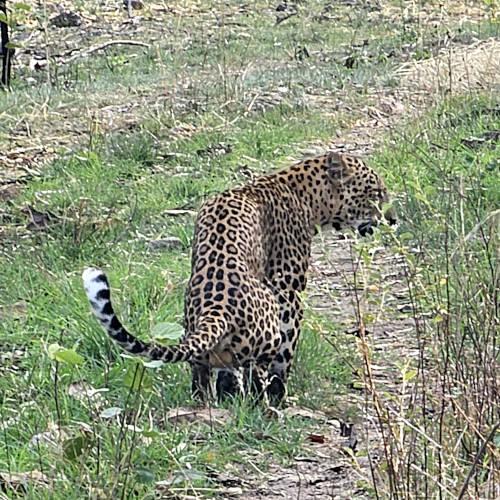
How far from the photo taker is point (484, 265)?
489 centimetres

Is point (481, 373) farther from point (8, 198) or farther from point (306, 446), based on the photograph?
point (8, 198)

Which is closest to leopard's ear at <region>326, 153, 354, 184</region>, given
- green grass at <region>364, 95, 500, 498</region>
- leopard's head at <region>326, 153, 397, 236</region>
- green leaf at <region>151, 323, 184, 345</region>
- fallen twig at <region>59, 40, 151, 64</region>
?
leopard's head at <region>326, 153, 397, 236</region>

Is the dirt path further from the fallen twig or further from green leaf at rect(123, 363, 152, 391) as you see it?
the fallen twig

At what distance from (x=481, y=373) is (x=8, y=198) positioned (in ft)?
15.7

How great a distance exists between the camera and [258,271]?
15.5 ft

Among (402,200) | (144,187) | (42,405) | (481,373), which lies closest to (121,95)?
(144,187)

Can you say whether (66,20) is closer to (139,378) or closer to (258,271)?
(258,271)

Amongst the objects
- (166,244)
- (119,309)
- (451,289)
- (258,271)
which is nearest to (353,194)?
(451,289)

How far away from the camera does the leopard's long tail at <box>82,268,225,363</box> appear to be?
321 centimetres

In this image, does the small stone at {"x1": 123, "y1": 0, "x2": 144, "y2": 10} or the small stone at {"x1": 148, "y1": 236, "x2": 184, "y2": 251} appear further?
the small stone at {"x1": 123, "y1": 0, "x2": 144, "y2": 10}

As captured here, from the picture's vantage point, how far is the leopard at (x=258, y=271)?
4203 millimetres

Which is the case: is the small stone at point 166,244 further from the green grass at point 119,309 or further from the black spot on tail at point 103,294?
the black spot on tail at point 103,294

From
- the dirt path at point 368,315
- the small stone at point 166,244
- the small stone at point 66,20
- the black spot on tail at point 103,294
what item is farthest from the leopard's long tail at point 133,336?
the small stone at point 66,20

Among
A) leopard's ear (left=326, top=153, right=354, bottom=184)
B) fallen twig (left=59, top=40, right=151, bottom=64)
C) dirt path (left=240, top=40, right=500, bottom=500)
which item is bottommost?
dirt path (left=240, top=40, right=500, bottom=500)
